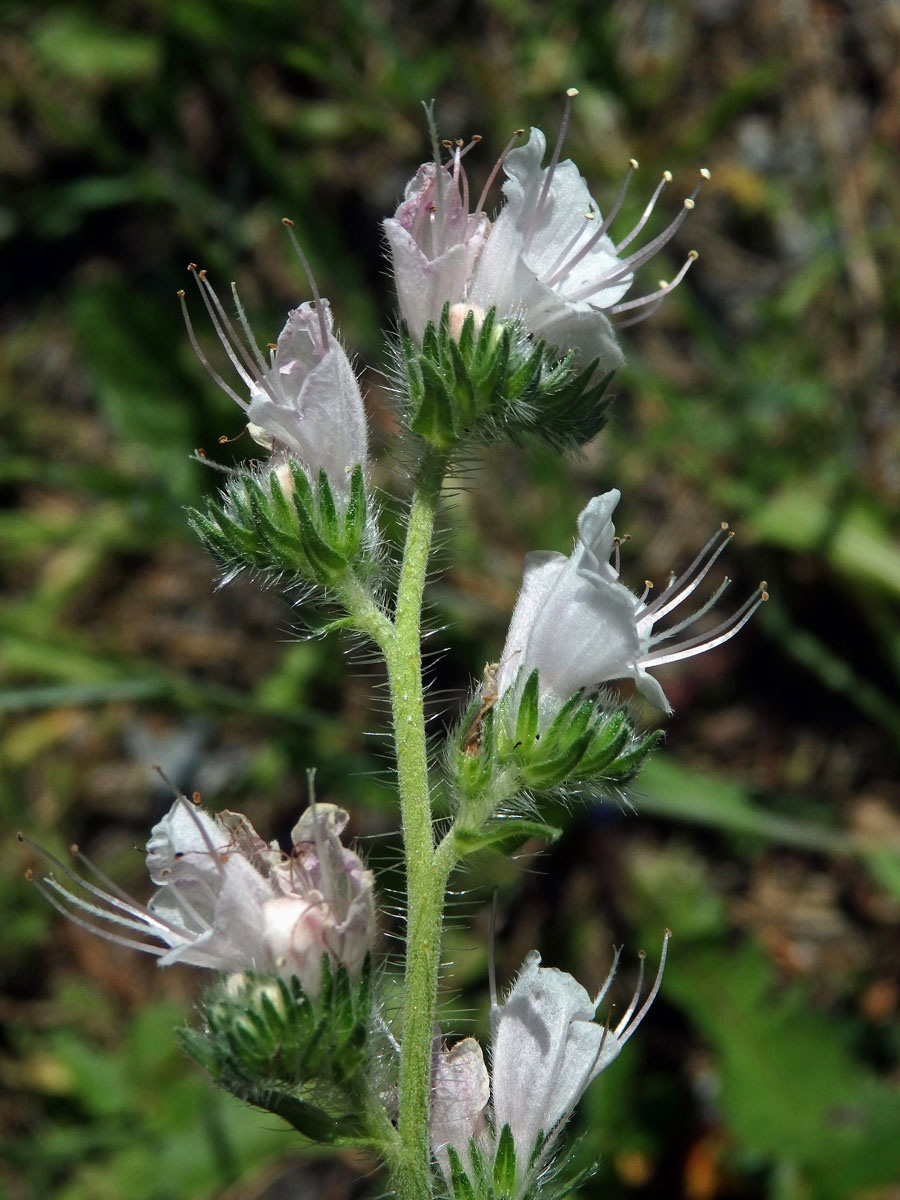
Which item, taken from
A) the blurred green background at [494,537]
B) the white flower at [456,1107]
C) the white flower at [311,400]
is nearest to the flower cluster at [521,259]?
the white flower at [311,400]

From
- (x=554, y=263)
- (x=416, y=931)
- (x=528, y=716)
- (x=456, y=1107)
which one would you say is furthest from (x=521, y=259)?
(x=456, y=1107)

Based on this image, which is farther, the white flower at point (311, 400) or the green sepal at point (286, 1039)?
the white flower at point (311, 400)

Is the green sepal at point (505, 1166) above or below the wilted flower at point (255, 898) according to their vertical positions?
below

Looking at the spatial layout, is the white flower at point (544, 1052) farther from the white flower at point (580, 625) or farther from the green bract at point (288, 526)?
the green bract at point (288, 526)

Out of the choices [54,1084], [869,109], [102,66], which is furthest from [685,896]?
[102,66]

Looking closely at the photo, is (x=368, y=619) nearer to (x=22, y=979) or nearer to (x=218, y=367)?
(x=218, y=367)

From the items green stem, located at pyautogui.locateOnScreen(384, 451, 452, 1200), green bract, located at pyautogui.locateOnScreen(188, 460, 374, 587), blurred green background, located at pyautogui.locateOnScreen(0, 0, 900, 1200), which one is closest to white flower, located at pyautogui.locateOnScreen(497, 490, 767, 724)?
green stem, located at pyautogui.locateOnScreen(384, 451, 452, 1200)

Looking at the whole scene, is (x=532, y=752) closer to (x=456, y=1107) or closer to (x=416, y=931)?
(x=416, y=931)
